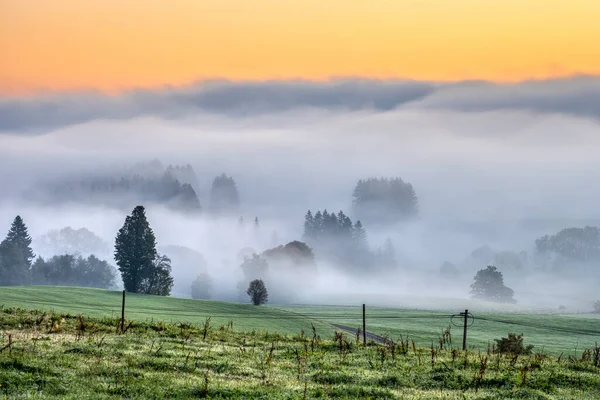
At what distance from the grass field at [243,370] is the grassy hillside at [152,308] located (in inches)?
1419

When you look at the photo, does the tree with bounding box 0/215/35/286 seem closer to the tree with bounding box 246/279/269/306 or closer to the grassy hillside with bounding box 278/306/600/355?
the tree with bounding box 246/279/269/306

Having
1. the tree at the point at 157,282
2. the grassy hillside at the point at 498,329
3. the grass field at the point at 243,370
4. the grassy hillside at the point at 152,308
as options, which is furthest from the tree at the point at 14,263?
the grass field at the point at 243,370

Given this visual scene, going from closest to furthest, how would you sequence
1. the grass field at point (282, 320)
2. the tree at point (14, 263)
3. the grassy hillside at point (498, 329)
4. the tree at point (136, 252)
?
the grass field at point (282, 320) → the grassy hillside at point (498, 329) → the tree at point (136, 252) → the tree at point (14, 263)

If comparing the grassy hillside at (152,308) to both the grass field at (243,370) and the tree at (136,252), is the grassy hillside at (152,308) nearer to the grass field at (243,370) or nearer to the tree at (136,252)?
the tree at (136,252)

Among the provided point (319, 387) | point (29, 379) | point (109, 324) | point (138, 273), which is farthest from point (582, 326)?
point (29, 379)

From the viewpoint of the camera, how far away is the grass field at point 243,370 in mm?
27750

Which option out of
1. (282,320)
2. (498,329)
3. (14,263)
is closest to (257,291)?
(282,320)

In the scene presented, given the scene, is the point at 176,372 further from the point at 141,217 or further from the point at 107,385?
the point at 141,217

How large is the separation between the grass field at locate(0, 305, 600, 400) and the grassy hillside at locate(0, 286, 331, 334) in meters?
36.0

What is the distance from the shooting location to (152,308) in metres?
98.6

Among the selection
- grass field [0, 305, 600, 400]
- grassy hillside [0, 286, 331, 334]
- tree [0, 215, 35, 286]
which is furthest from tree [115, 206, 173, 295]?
grass field [0, 305, 600, 400]

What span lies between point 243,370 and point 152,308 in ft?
223

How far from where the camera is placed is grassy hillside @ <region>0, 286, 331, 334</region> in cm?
8138

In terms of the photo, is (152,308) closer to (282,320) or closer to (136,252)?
(282,320)
